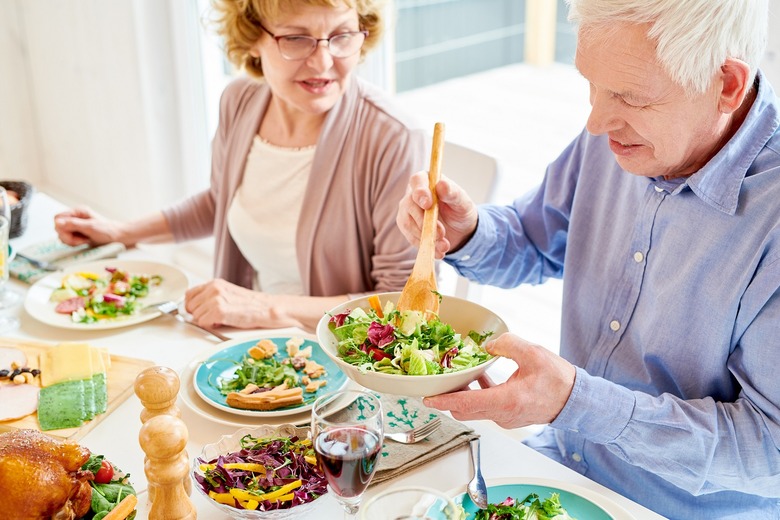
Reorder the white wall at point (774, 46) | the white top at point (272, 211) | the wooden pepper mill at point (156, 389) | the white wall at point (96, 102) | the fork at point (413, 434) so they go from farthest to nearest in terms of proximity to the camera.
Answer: the white wall at point (96, 102) → the white top at point (272, 211) → the white wall at point (774, 46) → the fork at point (413, 434) → the wooden pepper mill at point (156, 389)

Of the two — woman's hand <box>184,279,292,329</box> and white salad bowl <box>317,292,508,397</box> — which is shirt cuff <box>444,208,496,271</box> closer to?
white salad bowl <box>317,292,508,397</box>

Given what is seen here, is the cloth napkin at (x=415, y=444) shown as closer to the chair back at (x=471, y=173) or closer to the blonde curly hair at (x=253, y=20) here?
the chair back at (x=471, y=173)

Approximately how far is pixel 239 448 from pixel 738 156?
919mm

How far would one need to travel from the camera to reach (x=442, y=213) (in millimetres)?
1671

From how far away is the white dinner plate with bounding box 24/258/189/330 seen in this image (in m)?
1.80

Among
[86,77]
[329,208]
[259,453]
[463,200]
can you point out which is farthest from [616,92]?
[86,77]

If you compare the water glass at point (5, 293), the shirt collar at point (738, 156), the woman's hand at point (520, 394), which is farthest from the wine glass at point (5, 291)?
the shirt collar at point (738, 156)

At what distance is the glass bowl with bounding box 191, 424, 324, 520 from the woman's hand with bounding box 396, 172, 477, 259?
0.45m

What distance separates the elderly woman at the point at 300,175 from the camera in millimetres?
1921

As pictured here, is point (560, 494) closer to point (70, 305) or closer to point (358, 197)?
point (358, 197)

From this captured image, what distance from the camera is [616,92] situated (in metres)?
1.31

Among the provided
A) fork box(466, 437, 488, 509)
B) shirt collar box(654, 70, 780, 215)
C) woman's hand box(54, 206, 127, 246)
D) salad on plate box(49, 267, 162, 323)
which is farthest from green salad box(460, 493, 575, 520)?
woman's hand box(54, 206, 127, 246)

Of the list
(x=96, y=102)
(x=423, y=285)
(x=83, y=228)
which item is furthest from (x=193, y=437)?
(x=96, y=102)

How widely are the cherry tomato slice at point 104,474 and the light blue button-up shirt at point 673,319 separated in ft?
2.17
